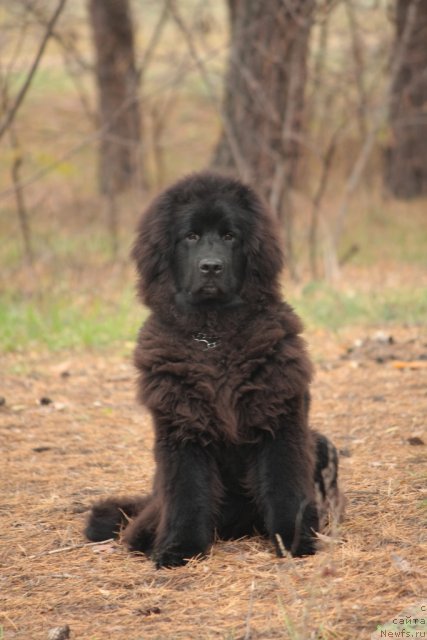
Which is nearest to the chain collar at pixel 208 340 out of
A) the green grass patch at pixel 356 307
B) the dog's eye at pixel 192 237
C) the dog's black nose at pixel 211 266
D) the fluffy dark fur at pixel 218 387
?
the fluffy dark fur at pixel 218 387

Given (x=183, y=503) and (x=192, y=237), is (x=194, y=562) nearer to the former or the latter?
(x=183, y=503)

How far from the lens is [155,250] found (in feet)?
15.4

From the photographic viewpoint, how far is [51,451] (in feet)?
20.9

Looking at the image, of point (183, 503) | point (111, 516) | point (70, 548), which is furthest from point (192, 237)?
point (70, 548)

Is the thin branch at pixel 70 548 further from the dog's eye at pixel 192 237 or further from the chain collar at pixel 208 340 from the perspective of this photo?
the dog's eye at pixel 192 237

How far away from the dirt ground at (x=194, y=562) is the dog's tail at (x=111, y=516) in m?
0.10

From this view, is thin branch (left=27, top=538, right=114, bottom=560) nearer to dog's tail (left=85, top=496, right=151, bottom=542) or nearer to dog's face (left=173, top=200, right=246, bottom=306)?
dog's tail (left=85, top=496, right=151, bottom=542)

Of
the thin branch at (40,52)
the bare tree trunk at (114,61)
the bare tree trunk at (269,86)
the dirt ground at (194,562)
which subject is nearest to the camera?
the dirt ground at (194,562)

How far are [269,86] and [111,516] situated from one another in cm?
877

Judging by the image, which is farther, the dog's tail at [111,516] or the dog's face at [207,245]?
the dog's tail at [111,516]

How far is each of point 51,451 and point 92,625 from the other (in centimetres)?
285

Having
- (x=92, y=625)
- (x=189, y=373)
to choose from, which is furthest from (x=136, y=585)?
(x=189, y=373)

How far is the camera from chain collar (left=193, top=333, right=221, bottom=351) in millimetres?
4466

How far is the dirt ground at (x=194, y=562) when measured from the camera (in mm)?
3549
